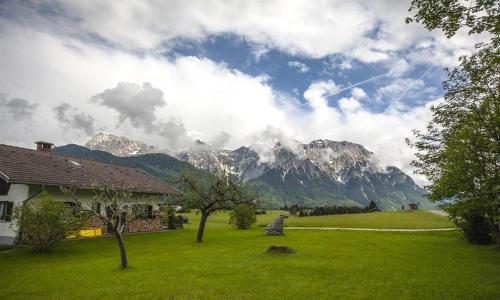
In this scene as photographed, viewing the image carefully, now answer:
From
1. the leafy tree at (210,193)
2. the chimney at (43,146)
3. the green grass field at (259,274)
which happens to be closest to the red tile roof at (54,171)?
the chimney at (43,146)

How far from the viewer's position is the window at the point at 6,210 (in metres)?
31.6

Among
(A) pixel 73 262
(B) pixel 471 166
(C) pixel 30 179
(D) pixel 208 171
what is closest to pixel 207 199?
(D) pixel 208 171

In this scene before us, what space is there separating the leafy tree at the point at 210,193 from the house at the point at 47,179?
3770 mm

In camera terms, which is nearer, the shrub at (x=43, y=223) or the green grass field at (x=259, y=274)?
the green grass field at (x=259, y=274)

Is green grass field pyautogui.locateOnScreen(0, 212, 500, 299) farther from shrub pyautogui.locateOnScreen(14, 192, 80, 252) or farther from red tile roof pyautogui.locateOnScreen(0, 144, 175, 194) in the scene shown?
red tile roof pyautogui.locateOnScreen(0, 144, 175, 194)

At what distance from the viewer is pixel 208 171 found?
121ft

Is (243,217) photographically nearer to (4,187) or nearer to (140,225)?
(140,225)

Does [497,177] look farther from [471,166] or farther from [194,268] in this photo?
[194,268]

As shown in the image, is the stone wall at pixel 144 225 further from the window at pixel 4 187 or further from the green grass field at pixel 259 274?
the green grass field at pixel 259 274

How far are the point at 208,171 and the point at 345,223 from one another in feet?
115

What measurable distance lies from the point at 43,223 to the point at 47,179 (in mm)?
9153

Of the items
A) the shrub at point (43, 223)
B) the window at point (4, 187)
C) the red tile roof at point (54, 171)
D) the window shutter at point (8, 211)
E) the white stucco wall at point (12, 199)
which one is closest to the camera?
the shrub at point (43, 223)

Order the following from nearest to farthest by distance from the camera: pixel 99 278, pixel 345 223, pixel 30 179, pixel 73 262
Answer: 1. pixel 99 278
2. pixel 73 262
3. pixel 30 179
4. pixel 345 223

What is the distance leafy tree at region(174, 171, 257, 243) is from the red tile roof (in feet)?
13.8
